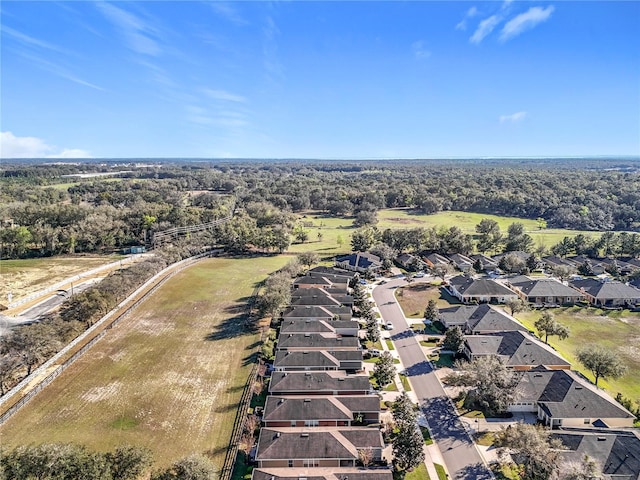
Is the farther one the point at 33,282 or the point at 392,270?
the point at 392,270

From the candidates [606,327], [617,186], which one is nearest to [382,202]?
[617,186]

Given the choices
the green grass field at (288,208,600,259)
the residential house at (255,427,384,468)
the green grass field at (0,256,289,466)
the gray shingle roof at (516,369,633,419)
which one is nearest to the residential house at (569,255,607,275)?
the green grass field at (288,208,600,259)

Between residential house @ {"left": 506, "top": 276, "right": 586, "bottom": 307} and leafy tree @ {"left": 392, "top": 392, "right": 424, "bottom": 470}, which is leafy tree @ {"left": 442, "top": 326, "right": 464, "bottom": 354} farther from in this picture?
residential house @ {"left": 506, "top": 276, "right": 586, "bottom": 307}

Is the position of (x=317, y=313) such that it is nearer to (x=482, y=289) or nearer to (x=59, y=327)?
(x=482, y=289)

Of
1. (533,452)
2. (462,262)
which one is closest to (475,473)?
(533,452)

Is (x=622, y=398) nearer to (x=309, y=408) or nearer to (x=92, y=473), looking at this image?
(x=309, y=408)

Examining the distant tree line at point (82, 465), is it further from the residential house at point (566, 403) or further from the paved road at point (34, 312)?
the paved road at point (34, 312)
